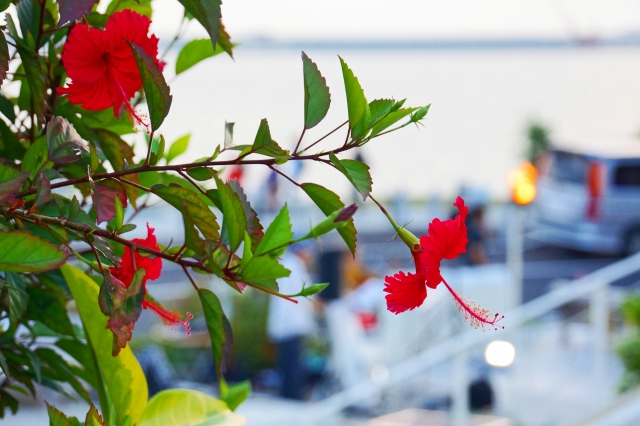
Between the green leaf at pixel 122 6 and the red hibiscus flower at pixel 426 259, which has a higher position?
the green leaf at pixel 122 6

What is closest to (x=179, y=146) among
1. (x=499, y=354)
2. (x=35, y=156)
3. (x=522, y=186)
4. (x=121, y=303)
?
(x=35, y=156)

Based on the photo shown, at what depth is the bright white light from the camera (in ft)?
10.3

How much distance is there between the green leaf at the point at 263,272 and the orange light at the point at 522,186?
393 centimetres

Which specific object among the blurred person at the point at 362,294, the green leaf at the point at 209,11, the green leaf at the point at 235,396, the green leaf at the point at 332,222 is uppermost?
the green leaf at the point at 209,11

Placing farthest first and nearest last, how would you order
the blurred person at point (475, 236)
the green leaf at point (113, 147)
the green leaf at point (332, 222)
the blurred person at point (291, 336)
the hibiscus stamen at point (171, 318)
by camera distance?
the blurred person at point (475, 236) → the blurred person at point (291, 336) → the green leaf at point (113, 147) → the hibiscus stamen at point (171, 318) → the green leaf at point (332, 222)

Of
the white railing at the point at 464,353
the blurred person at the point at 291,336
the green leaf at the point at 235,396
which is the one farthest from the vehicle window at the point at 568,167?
the green leaf at the point at 235,396

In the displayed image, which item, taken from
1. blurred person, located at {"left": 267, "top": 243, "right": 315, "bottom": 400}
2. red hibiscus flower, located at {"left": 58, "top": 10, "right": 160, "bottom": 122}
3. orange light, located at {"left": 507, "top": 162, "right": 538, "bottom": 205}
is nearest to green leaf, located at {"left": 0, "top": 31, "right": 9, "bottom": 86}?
red hibiscus flower, located at {"left": 58, "top": 10, "right": 160, "bottom": 122}

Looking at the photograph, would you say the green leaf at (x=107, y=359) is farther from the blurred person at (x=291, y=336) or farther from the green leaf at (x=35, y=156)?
the blurred person at (x=291, y=336)

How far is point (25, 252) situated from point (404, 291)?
0.59 ft

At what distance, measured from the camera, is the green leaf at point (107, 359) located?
427 mm

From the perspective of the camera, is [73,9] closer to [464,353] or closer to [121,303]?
[121,303]

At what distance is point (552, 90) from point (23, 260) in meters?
10.8

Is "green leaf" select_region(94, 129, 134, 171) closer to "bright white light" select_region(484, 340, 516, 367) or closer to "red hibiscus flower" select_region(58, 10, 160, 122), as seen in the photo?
"red hibiscus flower" select_region(58, 10, 160, 122)

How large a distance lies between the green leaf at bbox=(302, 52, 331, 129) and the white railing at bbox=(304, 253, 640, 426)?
1.85 m
